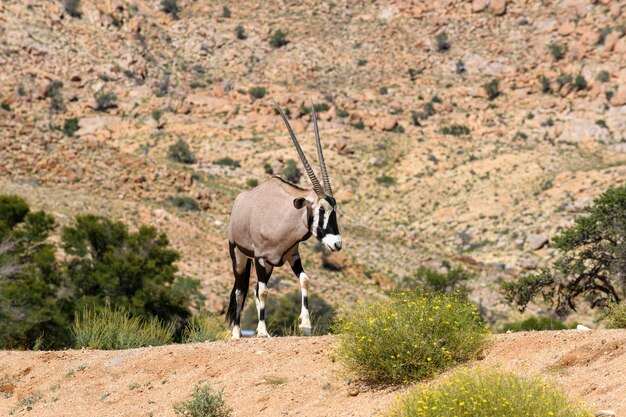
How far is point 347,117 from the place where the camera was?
9150 centimetres

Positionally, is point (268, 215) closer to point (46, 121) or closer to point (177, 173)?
point (177, 173)

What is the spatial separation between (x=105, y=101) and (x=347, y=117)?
25793 mm

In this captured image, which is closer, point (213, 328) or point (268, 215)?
point (268, 215)

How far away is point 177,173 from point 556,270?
32.2 metres

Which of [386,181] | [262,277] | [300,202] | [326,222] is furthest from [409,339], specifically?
[386,181]

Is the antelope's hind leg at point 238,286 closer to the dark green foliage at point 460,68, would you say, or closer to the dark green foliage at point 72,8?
the dark green foliage at point 460,68

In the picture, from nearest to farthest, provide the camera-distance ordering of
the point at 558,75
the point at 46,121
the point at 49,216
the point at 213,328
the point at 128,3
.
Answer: the point at 213,328 → the point at 49,216 → the point at 46,121 → the point at 558,75 → the point at 128,3

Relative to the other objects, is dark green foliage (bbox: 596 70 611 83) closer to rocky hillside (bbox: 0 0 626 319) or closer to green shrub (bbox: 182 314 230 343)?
rocky hillside (bbox: 0 0 626 319)

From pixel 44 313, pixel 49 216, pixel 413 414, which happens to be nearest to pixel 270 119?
pixel 49 216

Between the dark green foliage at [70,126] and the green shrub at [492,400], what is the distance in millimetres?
78228

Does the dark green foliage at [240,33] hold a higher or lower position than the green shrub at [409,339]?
higher

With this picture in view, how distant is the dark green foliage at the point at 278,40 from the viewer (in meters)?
110

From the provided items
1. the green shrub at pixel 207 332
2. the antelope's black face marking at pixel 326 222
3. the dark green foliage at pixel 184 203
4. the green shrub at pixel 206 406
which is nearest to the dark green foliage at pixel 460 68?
the dark green foliage at pixel 184 203

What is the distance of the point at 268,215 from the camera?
13.4m
